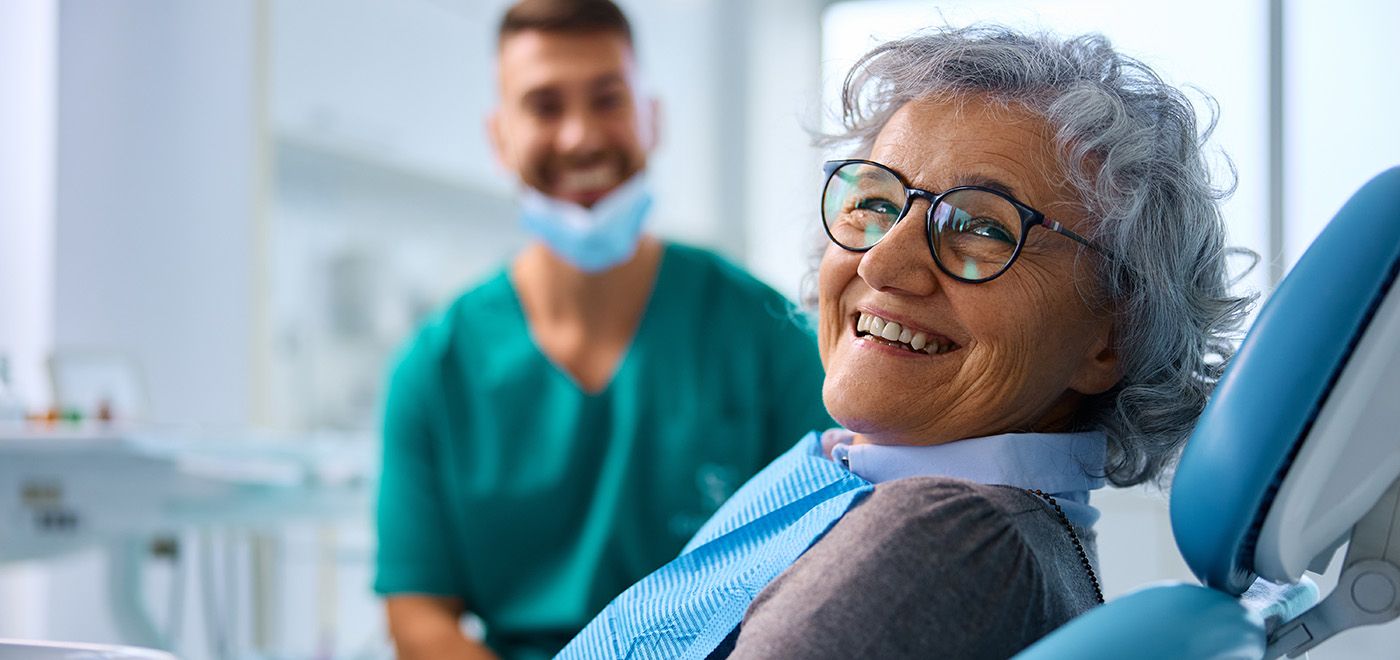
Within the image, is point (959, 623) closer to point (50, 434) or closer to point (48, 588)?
point (50, 434)

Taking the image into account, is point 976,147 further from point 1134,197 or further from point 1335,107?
point 1335,107

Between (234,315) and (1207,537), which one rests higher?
(1207,537)

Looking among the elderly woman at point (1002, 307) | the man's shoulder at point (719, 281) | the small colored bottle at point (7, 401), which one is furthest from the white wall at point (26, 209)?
the elderly woman at point (1002, 307)

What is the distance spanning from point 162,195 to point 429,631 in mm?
1896

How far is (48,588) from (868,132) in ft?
7.97

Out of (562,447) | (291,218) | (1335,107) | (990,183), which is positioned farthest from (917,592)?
(291,218)

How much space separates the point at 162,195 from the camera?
287 centimetres

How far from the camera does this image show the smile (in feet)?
2.62

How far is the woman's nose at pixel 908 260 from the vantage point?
784 mm

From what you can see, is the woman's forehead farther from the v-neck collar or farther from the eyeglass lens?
the v-neck collar

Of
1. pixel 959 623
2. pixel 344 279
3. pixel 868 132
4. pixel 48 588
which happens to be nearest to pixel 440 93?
pixel 344 279

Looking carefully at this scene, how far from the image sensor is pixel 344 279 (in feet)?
11.1

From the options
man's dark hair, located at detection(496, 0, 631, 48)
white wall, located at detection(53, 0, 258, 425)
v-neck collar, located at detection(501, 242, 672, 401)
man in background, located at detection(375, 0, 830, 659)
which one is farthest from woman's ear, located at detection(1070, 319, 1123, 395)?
white wall, located at detection(53, 0, 258, 425)

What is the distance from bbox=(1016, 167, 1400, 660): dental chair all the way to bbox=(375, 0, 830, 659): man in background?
0.81 meters
